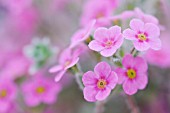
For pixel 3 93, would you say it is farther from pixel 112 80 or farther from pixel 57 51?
pixel 112 80

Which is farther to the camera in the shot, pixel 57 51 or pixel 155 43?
pixel 57 51

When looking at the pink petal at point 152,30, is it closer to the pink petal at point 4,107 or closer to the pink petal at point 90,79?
the pink petal at point 90,79

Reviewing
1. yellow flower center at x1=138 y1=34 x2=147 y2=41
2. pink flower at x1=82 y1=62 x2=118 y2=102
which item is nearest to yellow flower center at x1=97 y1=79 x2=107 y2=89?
pink flower at x1=82 y1=62 x2=118 y2=102

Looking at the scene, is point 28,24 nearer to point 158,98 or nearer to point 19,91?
point 19,91

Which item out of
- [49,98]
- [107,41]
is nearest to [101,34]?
[107,41]

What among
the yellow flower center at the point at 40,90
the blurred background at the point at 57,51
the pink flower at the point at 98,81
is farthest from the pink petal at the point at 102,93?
the yellow flower center at the point at 40,90

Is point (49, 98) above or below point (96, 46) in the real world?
below

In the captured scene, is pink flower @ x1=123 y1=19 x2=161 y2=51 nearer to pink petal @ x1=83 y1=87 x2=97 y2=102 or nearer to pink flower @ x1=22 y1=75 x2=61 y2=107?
pink petal @ x1=83 y1=87 x2=97 y2=102
